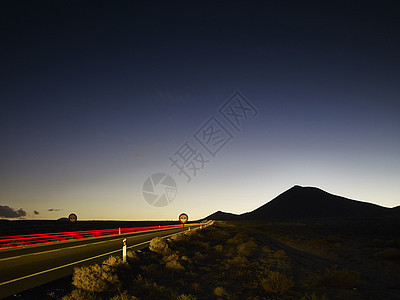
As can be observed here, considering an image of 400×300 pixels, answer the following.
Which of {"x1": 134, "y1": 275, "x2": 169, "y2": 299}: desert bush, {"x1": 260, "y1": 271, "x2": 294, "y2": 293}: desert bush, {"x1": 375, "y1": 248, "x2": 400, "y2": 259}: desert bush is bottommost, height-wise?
{"x1": 375, "y1": 248, "x2": 400, "y2": 259}: desert bush

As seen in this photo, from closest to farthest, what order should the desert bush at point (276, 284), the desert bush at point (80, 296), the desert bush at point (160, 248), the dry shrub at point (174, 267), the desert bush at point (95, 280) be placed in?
the desert bush at point (80, 296)
the desert bush at point (95, 280)
the desert bush at point (276, 284)
the dry shrub at point (174, 267)
the desert bush at point (160, 248)

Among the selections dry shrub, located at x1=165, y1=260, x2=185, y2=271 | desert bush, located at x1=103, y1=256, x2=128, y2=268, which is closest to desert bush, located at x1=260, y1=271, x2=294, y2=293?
dry shrub, located at x1=165, y1=260, x2=185, y2=271

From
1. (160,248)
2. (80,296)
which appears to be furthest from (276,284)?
(160,248)

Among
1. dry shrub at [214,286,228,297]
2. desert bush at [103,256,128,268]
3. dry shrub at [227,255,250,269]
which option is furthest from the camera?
dry shrub at [227,255,250,269]

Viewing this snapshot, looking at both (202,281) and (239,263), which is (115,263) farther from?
(239,263)

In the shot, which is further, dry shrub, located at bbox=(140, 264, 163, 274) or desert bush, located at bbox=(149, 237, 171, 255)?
desert bush, located at bbox=(149, 237, 171, 255)

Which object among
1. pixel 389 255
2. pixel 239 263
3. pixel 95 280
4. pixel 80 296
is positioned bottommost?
pixel 389 255

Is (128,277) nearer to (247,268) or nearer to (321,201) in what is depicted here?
(247,268)

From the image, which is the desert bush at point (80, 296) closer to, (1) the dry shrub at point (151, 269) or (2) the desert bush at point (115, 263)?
(2) the desert bush at point (115, 263)

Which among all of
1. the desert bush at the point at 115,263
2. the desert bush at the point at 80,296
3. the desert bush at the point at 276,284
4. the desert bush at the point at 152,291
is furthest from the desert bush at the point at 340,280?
the desert bush at the point at 80,296

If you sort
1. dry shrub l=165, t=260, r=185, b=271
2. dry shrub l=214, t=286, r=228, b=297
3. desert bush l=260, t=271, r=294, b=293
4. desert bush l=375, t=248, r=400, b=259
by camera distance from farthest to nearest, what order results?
desert bush l=375, t=248, r=400, b=259, dry shrub l=165, t=260, r=185, b=271, desert bush l=260, t=271, r=294, b=293, dry shrub l=214, t=286, r=228, b=297

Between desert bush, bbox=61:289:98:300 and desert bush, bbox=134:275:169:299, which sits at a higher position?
desert bush, bbox=61:289:98:300

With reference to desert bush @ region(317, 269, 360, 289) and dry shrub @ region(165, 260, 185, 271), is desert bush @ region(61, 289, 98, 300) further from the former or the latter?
desert bush @ region(317, 269, 360, 289)

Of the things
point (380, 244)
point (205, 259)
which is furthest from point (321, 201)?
point (205, 259)
